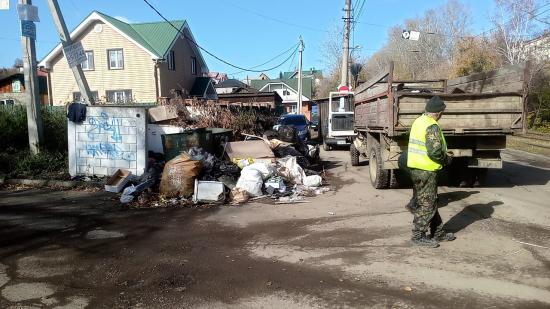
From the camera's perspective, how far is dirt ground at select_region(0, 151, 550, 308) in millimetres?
4008

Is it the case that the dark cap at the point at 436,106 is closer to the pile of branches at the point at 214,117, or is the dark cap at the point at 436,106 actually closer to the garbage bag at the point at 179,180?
the garbage bag at the point at 179,180

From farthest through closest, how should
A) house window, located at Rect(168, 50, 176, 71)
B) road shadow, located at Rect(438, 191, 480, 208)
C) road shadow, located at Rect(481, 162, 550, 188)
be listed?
house window, located at Rect(168, 50, 176, 71) < road shadow, located at Rect(481, 162, 550, 188) < road shadow, located at Rect(438, 191, 480, 208)

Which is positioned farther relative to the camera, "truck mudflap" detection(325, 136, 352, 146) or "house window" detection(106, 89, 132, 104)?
"house window" detection(106, 89, 132, 104)

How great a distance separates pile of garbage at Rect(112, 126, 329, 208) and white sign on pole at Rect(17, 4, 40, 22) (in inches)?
172

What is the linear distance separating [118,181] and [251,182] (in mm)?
3006

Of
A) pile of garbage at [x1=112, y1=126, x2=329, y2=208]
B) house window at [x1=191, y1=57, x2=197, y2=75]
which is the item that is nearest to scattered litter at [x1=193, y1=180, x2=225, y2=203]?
pile of garbage at [x1=112, y1=126, x2=329, y2=208]

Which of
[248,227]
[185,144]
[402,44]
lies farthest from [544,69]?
[402,44]

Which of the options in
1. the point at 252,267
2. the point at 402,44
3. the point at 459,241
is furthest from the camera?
the point at 402,44

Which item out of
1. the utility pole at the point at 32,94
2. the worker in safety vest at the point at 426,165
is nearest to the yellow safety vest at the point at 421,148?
the worker in safety vest at the point at 426,165

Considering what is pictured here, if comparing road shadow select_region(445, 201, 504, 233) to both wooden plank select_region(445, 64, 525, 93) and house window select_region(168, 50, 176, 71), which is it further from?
house window select_region(168, 50, 176, 71)

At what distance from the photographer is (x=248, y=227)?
6.51m

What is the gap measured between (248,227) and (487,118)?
4664mm

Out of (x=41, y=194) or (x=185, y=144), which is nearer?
(x=41, y=194)

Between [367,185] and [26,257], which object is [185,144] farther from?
[26,257]
